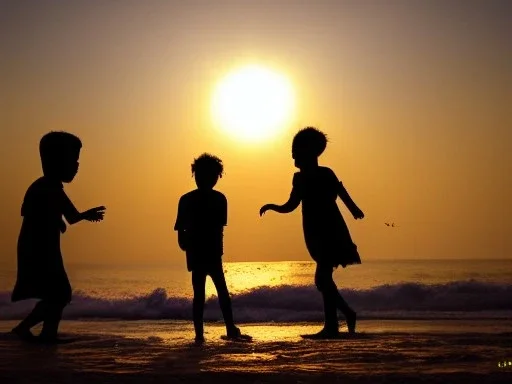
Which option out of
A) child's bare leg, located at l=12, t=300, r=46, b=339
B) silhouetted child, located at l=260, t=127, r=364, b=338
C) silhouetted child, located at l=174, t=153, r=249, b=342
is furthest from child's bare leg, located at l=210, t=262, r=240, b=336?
child's bare leg, located at l=12, t=300, r=46, b=339

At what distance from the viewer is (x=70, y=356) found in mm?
5621

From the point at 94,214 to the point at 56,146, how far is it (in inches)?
33.7

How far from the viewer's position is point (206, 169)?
7.82 meters

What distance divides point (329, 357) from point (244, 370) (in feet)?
3.09

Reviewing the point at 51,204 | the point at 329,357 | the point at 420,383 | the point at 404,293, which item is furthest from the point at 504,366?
the point at 404,293

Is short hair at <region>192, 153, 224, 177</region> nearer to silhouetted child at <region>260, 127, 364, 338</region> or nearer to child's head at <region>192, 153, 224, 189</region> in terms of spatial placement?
child's head at <region>192, 153, 224, 189</region>

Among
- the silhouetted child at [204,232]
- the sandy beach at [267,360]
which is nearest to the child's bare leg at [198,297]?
the silhouetted child at [204,232]

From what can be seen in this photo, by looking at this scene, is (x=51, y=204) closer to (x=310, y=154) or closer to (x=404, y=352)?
(x=310, y=154)

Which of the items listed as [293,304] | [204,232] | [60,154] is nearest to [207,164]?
[204,232]

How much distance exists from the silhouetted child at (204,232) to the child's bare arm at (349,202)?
4.18 ft

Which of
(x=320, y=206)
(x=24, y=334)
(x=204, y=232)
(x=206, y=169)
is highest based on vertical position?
(x=206, y=169)

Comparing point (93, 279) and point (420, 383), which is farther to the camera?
point (93, 279)

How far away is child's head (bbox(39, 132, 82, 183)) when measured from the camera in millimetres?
7090

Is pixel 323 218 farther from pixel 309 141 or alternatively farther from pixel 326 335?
pixel 326 335
